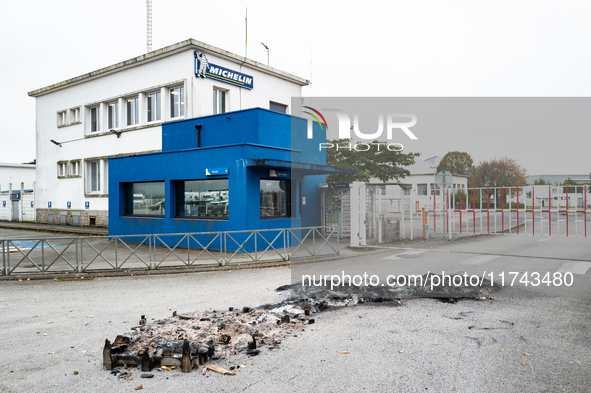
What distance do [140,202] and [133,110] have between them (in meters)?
8.73

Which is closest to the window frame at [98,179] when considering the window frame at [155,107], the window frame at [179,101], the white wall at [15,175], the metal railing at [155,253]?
the window frame at [155,107]

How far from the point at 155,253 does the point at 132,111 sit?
14867mm

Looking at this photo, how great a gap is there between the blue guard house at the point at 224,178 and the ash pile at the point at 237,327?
617 centimetres

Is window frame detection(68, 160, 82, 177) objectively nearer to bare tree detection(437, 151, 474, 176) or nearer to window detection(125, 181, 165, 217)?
window detection(125, 181, 165, 217)

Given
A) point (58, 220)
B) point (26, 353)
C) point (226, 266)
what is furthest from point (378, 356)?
point (58, 220)

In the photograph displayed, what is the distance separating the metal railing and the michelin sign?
907 centimetres

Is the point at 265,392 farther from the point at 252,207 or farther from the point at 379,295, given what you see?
the point at 252,207

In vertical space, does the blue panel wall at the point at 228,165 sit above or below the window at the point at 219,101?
below

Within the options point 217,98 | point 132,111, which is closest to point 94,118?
point 132,111

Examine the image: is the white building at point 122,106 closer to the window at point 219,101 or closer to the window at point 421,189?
the window at point 219,101

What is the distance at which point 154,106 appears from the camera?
22141mm

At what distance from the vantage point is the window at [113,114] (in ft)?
79.8

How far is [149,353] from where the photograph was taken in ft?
14.8

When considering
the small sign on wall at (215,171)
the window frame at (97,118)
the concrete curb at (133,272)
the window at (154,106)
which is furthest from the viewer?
the window frame at (97,118)
